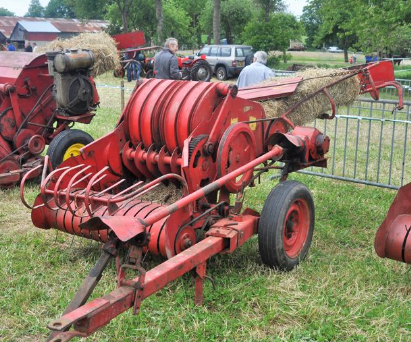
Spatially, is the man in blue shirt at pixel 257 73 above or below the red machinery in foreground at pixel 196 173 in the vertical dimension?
above

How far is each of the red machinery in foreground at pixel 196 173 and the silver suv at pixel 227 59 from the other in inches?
819

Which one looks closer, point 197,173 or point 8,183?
point 197,173

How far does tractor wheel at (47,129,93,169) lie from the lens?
6.75 metres

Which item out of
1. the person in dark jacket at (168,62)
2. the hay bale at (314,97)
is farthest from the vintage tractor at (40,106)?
the hay bale at (314,97)

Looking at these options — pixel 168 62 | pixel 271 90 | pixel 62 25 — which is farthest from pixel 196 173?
pixel 62 25

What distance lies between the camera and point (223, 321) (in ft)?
12.6

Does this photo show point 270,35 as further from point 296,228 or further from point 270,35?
point 296,228

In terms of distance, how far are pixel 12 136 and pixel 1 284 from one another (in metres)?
3.23

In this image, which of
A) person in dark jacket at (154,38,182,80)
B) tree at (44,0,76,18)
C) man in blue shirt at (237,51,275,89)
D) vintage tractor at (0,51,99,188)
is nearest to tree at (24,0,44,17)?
tree at (44,0,76,18)

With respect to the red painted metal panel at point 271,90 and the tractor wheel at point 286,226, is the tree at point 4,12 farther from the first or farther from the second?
the tractor wheel at point 286,226

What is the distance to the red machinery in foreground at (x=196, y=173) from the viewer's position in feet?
13.4

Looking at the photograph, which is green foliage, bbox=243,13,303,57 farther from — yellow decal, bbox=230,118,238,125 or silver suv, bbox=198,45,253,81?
yellow decal, bbox=230,118,238,125

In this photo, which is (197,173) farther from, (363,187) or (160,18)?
(160,18)

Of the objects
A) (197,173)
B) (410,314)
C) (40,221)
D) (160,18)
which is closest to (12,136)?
(40,221)
